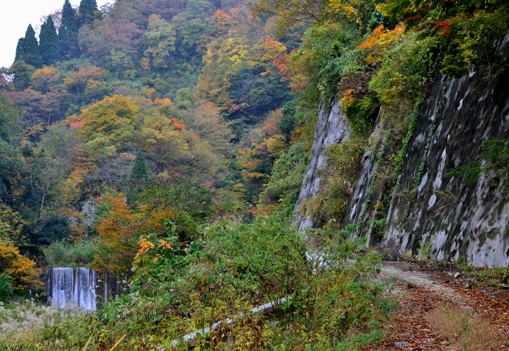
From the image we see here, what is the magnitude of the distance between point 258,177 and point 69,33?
4917cm

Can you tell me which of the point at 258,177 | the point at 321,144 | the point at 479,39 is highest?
the point at 479,39

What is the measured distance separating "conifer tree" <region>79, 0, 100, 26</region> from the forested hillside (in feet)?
58.7

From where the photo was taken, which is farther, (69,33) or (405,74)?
(69,33)

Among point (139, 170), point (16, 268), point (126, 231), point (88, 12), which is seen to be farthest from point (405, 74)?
point (88, 12)

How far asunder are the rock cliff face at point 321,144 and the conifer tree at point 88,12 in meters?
61.7

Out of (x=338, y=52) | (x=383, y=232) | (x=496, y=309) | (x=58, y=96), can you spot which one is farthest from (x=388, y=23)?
(x=58, y=96)

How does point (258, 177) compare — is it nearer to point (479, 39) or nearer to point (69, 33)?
point (479, 39)

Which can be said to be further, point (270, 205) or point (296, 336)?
point (270, 205)

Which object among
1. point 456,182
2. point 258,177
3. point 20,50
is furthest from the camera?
point 20,50

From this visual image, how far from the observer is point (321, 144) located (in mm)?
19859

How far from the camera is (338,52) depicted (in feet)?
63.2

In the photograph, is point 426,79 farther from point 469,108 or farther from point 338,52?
point 338,52

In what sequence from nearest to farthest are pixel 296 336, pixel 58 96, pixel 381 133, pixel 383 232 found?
pixel 296 336 < pixel 383 232 < pixel 381 133 < pixel 58 96

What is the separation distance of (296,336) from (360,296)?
90 centimetres
